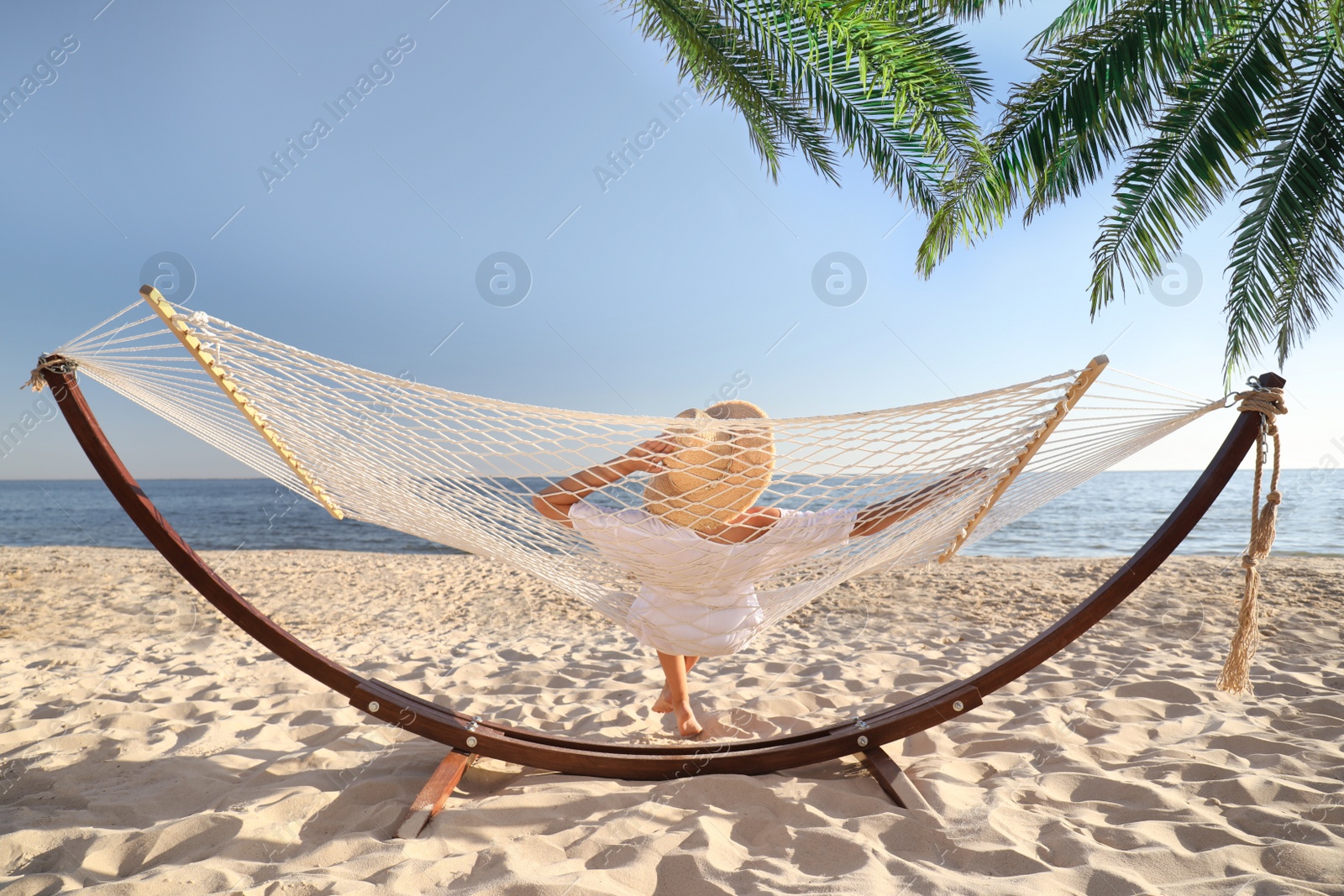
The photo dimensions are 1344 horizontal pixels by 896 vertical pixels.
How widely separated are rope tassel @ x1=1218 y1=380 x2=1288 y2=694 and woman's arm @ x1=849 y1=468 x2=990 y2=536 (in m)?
0.48

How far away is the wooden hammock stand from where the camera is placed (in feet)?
4.27

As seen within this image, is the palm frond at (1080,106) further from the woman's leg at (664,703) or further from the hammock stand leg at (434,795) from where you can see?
the hammock stand leg at (434,795)

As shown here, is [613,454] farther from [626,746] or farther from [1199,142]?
[1199,142]

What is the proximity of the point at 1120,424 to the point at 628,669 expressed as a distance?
1688mm

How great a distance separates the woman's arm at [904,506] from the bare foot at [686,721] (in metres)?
0.64

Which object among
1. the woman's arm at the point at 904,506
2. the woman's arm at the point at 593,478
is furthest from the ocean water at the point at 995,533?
the woman's arm at the point at 593,478

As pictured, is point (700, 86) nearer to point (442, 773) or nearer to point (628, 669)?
point (628, 669)

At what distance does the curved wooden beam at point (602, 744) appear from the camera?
1317 mm

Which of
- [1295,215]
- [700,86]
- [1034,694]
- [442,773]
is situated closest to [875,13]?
[700,86]

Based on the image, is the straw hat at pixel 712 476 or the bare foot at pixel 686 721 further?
the bare foot at pixel 686 721

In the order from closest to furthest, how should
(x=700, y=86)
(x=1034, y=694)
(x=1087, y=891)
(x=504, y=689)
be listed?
(x=1087, y=891) → (x=1034, y=694) → (x=504, y=689) → (x=700, y=86)

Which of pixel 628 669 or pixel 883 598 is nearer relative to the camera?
pixel 628 669

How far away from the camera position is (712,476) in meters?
1.59

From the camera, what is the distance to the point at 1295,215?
324 cm
